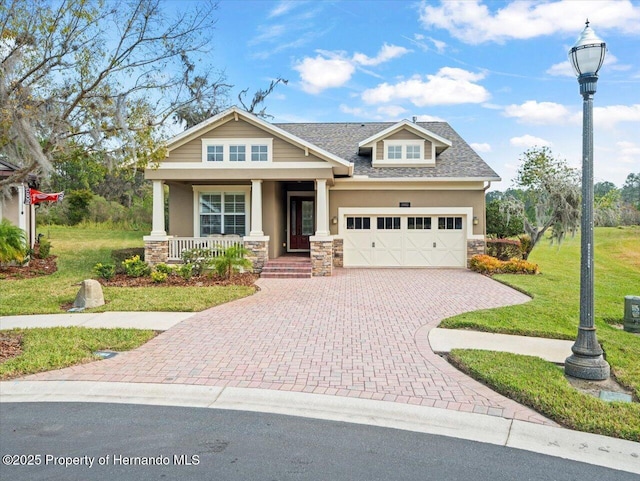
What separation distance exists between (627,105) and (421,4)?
7.43 m

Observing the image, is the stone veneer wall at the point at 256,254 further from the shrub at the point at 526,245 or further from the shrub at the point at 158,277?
the shrub at the point at 526,245

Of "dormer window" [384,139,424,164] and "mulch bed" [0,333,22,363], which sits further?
"dormer window" [384,139,424,164]

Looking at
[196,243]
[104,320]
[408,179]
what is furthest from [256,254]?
[104,320]

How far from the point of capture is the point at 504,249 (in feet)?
56.6

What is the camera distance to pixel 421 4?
1316cm

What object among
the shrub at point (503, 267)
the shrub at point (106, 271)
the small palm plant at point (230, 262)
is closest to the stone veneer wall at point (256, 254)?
the small palm plant at point (230, 262)

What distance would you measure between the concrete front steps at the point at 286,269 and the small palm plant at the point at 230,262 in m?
1.19

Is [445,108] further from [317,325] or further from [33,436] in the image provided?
[33,436]

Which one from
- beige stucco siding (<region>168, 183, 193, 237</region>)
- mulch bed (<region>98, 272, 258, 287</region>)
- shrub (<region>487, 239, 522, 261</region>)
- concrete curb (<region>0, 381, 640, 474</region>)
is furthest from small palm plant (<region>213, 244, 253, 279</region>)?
shrub (<region>487, 239, 522, 261</region>)

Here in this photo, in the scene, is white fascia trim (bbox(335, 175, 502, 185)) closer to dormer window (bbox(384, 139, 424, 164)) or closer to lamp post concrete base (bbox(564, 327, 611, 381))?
dormer window (bbox(384, 139, 424, 164))

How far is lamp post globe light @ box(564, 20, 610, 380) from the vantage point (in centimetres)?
523

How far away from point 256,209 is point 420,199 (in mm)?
6510

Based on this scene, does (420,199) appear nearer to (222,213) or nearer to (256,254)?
(256,254)

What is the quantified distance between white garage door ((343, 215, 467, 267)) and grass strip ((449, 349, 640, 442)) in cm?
1119
